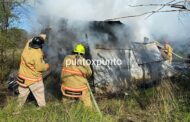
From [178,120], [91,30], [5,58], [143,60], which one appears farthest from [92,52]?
[5,58]

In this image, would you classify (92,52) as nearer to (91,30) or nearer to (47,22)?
(91,30)

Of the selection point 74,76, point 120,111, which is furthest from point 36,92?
point 120,111

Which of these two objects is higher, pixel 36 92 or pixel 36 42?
pixel 36 42

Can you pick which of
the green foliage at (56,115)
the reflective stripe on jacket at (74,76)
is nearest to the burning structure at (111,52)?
the reflective stripe on jacket at (74,76)

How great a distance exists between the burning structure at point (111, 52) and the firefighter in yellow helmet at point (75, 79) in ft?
3.83

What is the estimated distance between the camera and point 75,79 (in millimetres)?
8328

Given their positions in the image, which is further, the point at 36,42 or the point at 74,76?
the point at 36,42

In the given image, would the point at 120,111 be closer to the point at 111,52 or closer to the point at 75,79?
the point at 75,79

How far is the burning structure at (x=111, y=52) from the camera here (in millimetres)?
9875

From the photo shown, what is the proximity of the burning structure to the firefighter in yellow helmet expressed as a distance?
1.17 meters

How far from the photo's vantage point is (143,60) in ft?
35.3

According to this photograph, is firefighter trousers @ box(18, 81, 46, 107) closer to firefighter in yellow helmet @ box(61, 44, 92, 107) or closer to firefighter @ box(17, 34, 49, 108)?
firefighter @ box(17, 34, 49, 108)

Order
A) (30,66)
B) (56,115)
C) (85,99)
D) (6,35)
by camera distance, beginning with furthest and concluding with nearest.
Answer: (6,35), (30,66), (85,99), (56,115)

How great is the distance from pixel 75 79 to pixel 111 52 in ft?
7.03
